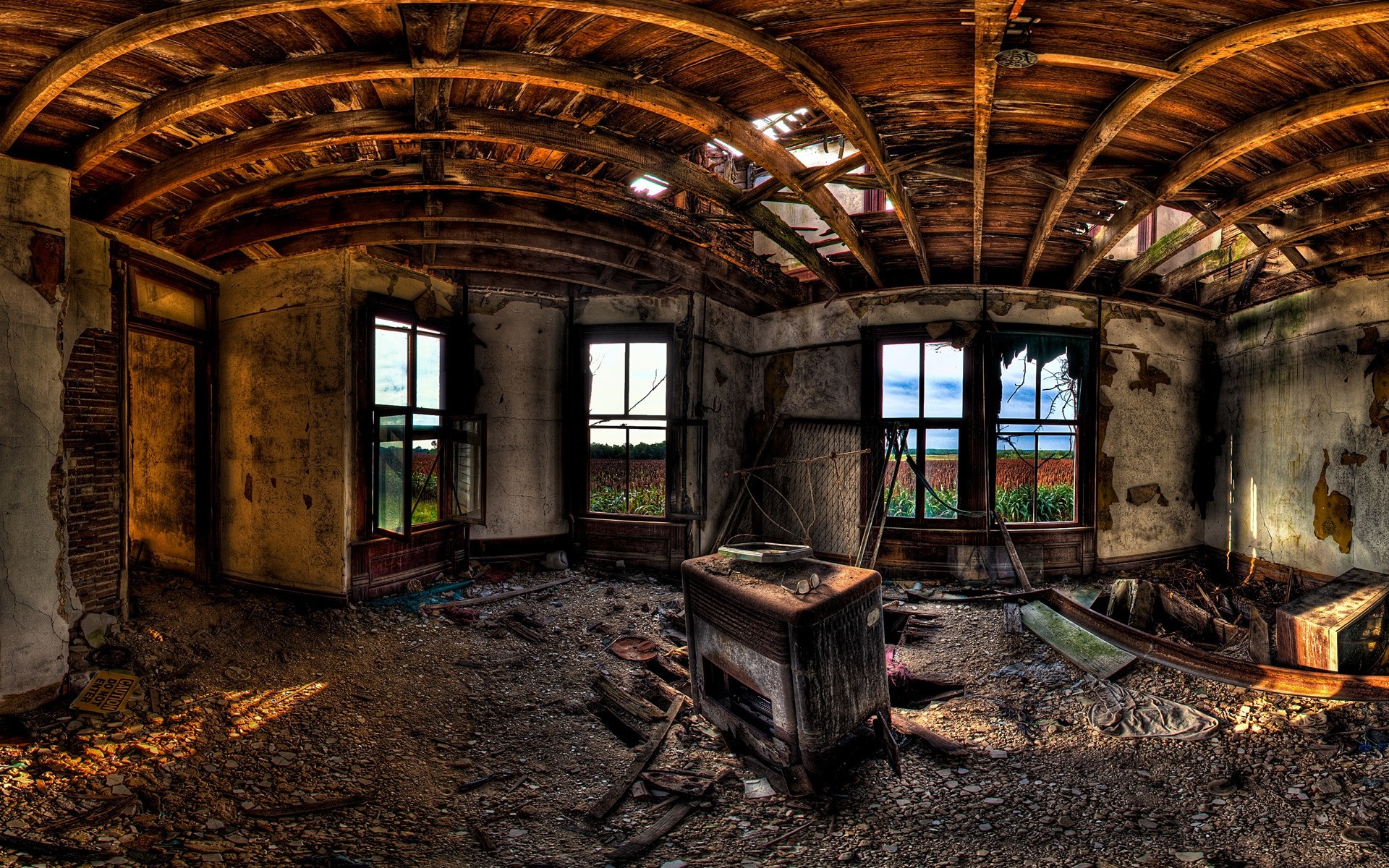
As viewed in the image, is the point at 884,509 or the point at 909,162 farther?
the point at 884,509

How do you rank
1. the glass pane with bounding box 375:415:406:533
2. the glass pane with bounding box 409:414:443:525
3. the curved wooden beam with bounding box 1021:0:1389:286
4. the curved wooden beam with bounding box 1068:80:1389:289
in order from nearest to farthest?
the curved wooden beam with bounding box 1021:0:1389:286 < the curved wooden beam with bounding box 1068:80:1389:289 < the glass pane with bounding box 375:415:406:533 < the glass pane with bounding box 409:414:443:525

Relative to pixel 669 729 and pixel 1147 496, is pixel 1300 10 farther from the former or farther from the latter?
pixel 1147 496

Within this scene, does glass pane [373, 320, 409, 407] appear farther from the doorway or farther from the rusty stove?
the rusty stove

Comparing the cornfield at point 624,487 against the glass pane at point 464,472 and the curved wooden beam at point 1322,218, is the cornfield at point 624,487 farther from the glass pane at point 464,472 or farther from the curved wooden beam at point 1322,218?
the curved wooden beam at point 1322,218

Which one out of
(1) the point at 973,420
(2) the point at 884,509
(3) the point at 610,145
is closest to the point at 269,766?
(3) the point at 610,145

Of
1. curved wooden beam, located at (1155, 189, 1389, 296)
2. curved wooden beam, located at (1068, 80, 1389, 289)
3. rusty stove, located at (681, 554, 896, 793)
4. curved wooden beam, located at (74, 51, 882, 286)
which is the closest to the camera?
curved wooden beam, located at (74, 51, 882, 286)

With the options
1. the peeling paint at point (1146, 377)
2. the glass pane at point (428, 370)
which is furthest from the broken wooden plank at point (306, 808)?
the peeling paint at point (1146, 377)

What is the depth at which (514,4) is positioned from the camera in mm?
2459

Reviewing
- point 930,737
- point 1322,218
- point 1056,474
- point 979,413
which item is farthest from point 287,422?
point 1322,218

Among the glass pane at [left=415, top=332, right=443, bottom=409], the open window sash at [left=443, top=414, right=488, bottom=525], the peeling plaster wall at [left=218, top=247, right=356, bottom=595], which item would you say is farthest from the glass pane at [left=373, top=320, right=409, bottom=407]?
the open window sash at [left=443, top=414, right=488, bottom=525]

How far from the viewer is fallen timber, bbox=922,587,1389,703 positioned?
12.3ft

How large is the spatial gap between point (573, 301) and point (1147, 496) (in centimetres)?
756

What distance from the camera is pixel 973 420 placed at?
696 cm

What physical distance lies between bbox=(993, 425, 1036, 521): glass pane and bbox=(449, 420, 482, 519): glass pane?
608cm
